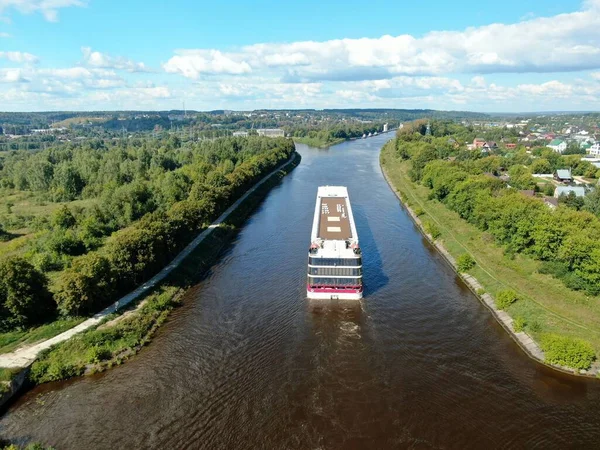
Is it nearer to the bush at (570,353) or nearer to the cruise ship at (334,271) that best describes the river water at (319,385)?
the bush at (570,353)

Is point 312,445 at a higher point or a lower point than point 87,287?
lower

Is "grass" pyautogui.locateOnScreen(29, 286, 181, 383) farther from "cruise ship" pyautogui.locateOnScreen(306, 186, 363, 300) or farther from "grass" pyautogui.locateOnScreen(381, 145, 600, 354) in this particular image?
"grass" pyautogui.locateOnScreen(381, 145, 600, 354)

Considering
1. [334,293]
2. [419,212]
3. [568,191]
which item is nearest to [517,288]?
[334,293]

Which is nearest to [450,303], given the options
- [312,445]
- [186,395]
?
[312,445]

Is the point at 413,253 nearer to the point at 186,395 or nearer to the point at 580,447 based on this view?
the point at 580,447

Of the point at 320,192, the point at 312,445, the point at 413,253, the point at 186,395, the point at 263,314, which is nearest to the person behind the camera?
the point at 312,445

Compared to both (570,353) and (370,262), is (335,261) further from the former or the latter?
(570,353)

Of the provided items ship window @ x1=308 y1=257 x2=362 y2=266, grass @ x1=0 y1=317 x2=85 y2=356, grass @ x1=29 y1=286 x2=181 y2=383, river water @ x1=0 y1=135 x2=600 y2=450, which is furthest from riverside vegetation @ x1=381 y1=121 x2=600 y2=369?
grass @ x1=0 y1=317 x2=85 y2=356
